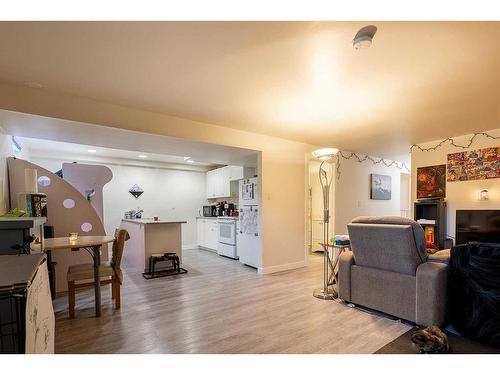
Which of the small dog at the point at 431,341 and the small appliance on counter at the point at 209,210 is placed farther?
the small appliance on counter at the point at 209,210

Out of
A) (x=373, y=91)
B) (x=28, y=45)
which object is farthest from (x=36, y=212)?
(x=373, y=91)

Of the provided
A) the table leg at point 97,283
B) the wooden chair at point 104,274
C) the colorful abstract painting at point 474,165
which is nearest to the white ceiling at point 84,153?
the wooden chair at point 104,274

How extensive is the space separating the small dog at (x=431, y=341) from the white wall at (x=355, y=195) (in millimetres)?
3324

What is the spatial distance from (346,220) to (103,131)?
15.9 feet

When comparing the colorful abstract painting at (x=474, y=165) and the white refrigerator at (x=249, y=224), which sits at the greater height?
the colorful abstract painting at (x=474, y=165)

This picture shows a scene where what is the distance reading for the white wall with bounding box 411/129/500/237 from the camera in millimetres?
4016

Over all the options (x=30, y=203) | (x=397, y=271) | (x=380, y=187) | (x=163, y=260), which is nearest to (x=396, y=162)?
(x=380, y=187)

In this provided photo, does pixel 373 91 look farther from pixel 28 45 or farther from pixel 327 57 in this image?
pixel 28 45

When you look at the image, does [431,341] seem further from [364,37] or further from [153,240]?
[153,240]

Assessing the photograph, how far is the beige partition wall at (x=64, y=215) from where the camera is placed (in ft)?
11.5

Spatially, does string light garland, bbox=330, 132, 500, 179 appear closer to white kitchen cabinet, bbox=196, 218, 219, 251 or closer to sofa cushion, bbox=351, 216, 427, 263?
sofa cushion, bbox=351, 216, 427, 263

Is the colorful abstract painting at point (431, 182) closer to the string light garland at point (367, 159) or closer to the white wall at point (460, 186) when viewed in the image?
the white wall at point (460, 186)

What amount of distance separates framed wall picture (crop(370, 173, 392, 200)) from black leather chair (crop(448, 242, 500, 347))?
4.00 meters

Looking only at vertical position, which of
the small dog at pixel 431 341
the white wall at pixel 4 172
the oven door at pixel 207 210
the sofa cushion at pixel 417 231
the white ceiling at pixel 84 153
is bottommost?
the small dog at pixel 431 341
